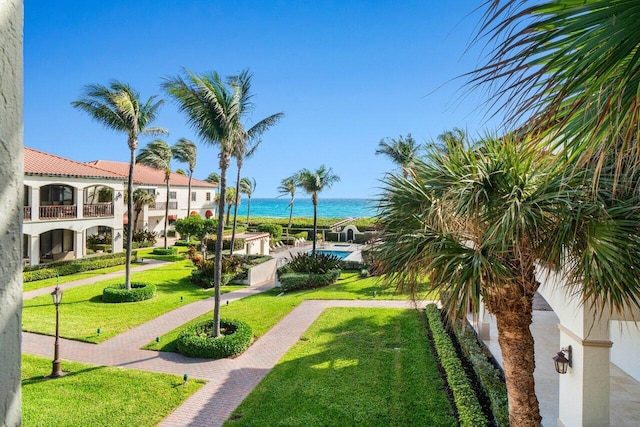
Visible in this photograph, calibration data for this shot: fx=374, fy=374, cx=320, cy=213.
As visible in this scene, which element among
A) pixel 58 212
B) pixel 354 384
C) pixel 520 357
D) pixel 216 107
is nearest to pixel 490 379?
pixel 354 384

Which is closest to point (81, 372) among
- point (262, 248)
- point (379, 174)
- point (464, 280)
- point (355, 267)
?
point (379, 174)

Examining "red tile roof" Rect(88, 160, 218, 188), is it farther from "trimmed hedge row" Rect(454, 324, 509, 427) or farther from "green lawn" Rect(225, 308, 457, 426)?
"trimmed hedge row" Rect(454, 324, 509, 427)

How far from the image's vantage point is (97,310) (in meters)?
16.6

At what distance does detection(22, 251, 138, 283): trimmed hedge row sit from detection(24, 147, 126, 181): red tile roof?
5788 millimetres

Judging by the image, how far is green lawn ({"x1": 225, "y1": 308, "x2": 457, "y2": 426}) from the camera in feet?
27.2

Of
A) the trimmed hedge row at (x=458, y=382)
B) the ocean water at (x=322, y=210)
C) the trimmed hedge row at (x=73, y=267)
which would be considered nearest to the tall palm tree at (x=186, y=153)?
the trimmed hedge row at (x=73, y=267)

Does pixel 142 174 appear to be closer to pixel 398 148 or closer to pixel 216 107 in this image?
pixel 398 148

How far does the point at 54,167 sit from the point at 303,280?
1824 cm

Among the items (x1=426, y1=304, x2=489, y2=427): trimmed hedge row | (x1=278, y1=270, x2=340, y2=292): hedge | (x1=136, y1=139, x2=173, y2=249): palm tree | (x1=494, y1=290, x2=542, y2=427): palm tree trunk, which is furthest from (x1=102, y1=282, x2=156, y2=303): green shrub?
(x1=136, y1=139, x2=173, y2=249): palm tree

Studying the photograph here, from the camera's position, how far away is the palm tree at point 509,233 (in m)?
4.20

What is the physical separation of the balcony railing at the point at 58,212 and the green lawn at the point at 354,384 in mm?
20255

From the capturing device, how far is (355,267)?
2714cm

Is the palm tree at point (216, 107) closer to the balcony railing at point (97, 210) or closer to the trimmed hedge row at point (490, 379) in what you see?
the trimmed hedge row at point (490, 379)

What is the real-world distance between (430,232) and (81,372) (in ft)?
35.1
